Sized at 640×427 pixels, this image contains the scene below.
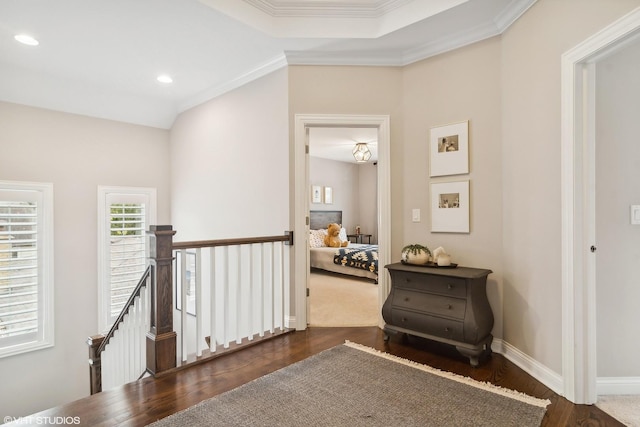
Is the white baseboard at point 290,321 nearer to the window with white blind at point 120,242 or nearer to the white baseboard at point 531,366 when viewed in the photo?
the white baseboard at point 531,366

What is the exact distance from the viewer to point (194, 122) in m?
4.40

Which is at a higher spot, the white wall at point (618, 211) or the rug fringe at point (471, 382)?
the white wall at point (618, 211)

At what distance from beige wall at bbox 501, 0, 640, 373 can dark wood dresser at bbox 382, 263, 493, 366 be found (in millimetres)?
271

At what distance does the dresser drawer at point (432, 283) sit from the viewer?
7.88ft

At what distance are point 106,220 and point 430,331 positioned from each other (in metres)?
4.25

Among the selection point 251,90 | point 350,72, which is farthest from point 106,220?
point 350,72

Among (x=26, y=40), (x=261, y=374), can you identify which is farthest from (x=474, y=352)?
(x=26, y=40)

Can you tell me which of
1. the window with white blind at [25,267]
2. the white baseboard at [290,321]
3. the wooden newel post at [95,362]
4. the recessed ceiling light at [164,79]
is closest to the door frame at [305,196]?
the white baseboard at [290,321]

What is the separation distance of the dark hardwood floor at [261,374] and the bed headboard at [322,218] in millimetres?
4638

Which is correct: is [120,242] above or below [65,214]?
below

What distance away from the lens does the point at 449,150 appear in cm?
280

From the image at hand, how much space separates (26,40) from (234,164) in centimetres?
210

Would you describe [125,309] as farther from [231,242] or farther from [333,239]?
[333,239]

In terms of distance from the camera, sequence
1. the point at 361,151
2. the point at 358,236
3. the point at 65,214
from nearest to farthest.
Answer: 1. the point at 65,214
2. the point at 361,151
3. the point at 358,236
